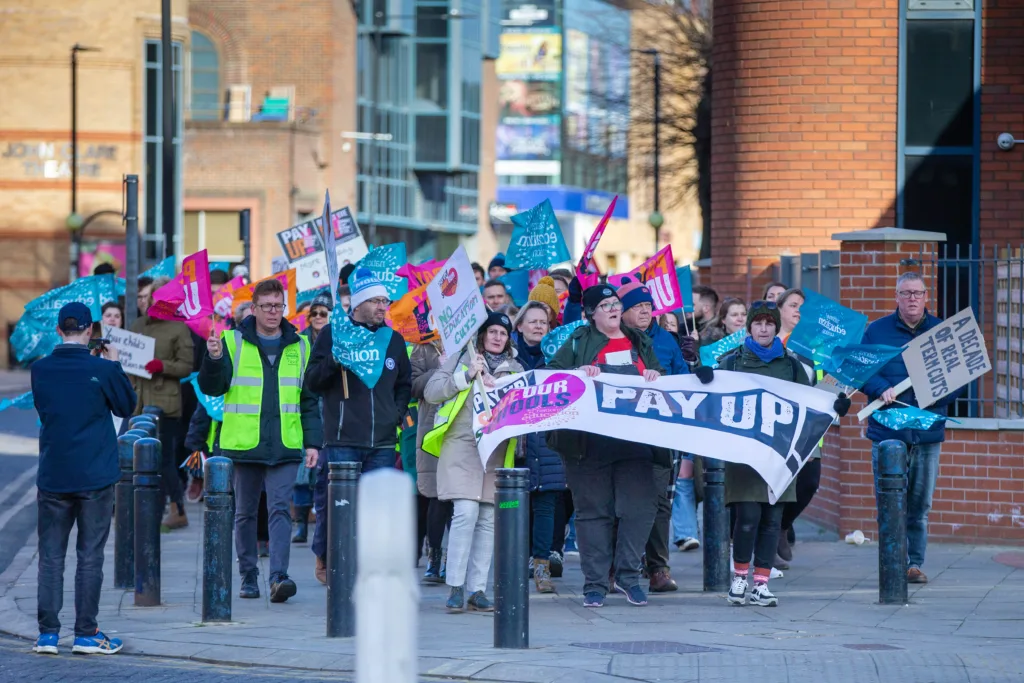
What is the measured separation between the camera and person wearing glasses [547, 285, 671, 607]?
10117 millimetres

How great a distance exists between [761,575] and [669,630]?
3.66ft

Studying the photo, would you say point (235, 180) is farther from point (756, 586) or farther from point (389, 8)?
point (756, 586)

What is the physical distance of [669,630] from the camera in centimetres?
933

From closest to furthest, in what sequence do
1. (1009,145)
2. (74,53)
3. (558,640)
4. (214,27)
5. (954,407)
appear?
(558,640), (954,407), (1009,145), (74,53), (214,27)

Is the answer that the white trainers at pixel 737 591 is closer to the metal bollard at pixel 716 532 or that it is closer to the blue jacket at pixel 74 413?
the metal bollard at pixel 716 532

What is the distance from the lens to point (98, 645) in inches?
346

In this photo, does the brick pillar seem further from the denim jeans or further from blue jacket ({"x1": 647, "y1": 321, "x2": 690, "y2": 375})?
the denim jeans

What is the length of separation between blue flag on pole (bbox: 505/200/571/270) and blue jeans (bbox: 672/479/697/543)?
2.06m

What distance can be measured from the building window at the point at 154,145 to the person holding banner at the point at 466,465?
104 feet

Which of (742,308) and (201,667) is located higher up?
(742,308)

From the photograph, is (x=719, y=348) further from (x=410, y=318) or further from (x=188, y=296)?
(x=188, y=296)

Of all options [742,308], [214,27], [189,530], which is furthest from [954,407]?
[214,27]

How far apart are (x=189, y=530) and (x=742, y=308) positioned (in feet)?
16.4

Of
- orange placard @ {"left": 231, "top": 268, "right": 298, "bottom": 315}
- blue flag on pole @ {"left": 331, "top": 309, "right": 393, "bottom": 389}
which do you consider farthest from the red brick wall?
blue flag on pole @ {"left": 331, "top": 309, "right": 393, "bottom": 389}
